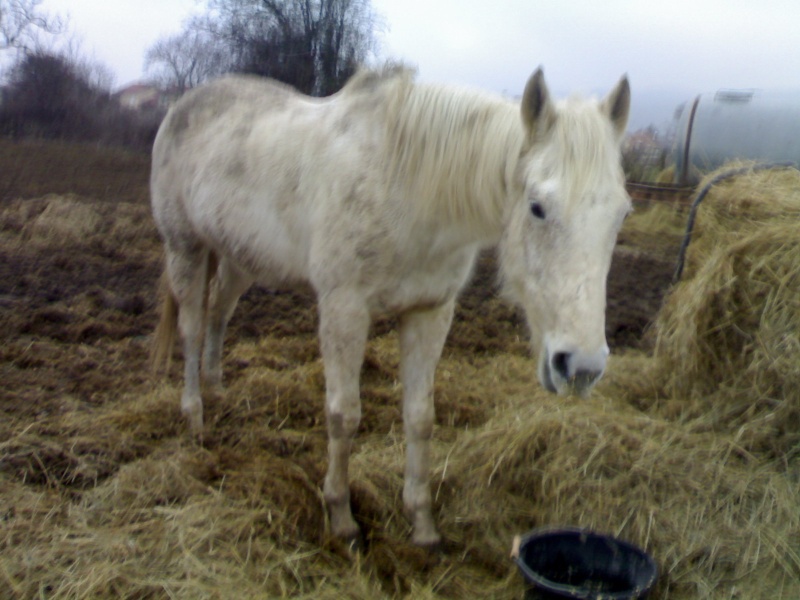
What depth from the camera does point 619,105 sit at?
2.31 metres

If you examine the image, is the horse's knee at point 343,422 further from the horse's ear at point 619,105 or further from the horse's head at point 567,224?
the horse's ear at point 619,105

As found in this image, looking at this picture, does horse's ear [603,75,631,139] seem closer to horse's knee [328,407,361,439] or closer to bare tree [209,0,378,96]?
horse's knee [328,407,361,439]

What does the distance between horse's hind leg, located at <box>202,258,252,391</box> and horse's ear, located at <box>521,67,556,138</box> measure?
248cm

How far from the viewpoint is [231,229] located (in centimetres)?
338

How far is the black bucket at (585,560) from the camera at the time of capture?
2531mm

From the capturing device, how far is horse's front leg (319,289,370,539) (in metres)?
2.75

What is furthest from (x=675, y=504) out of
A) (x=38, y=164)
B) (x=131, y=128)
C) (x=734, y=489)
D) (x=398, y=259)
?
(x=131, y=128)

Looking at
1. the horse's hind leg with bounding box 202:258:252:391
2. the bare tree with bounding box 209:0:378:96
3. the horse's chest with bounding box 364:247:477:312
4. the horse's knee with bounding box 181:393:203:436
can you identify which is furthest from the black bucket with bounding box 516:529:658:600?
the bare tree with bounding box 209:0:378:96

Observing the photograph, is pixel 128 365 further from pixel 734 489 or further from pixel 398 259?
pixel 734 489

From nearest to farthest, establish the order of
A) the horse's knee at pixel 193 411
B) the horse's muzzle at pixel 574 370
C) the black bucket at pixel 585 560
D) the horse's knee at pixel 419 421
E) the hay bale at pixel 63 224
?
1. the horse's muzzle at pixel 574 370
2. the black bucket at pixel 585 560
3. the horse's knee at pixel 419 421
4. the horse's knee at pixel 193 411
5. the hay bale at pixel 63 224

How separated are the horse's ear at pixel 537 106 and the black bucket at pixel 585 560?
1436 millimetres

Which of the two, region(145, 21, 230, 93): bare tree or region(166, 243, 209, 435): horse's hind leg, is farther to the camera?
region(145, 21, 230, 93): bare tree

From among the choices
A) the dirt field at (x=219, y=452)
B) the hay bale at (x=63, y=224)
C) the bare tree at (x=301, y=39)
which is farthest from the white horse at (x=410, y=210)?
the bare tree at (x=301, y=39)

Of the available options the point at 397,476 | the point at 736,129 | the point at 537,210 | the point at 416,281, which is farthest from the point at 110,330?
the point at 736,129
